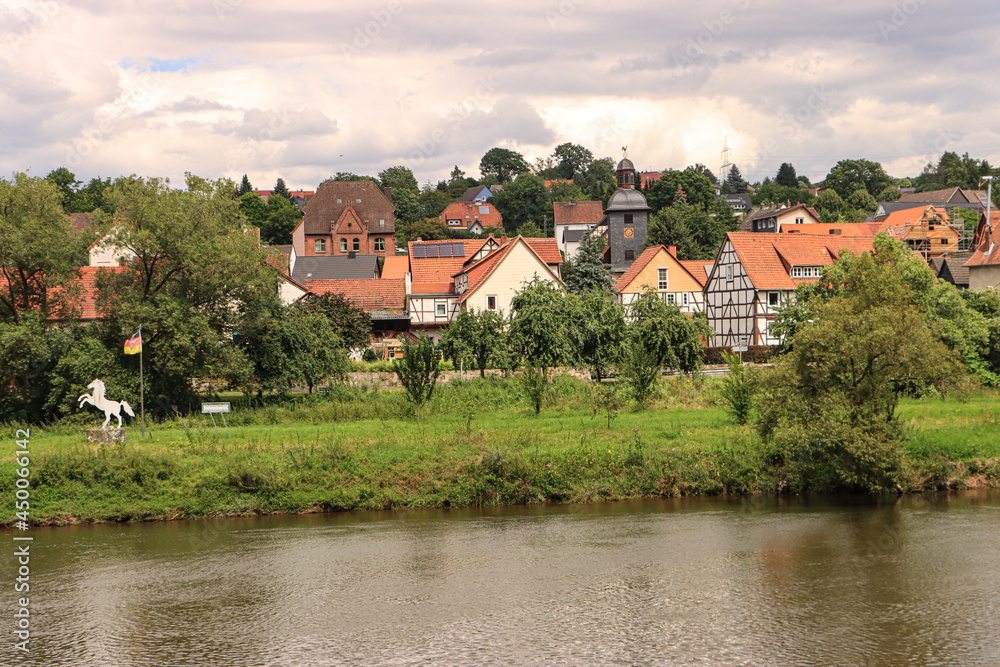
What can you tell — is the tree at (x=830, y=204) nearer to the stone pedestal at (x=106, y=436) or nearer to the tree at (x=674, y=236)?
the tree at (x=674, y=236)

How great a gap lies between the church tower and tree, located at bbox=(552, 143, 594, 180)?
10214 cm

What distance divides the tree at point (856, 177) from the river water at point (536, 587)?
14230cm

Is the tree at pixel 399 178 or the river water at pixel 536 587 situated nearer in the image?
the river water at pixel 536 587

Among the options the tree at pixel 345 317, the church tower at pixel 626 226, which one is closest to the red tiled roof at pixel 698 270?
the church tower at pixel 626 226

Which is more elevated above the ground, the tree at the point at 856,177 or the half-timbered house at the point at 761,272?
the tree at the point at 856,177

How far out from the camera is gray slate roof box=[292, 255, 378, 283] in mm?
79375

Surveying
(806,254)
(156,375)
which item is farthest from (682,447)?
(806,254)

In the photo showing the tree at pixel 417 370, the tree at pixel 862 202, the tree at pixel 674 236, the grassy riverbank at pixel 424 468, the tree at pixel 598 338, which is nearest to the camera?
the grassy riverbank at pixel 424 468

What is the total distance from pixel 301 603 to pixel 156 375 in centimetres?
1971

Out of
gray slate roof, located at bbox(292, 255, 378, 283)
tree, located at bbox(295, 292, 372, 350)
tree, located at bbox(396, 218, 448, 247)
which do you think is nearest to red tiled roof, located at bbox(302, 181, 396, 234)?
tree, located at bbox(396, 218, 448, 247)

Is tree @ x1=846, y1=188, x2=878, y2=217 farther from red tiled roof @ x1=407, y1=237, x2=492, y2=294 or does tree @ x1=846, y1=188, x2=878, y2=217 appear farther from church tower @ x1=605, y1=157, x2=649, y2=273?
red tiled roof @ x1=407, y1=237, x2=492, y2=294

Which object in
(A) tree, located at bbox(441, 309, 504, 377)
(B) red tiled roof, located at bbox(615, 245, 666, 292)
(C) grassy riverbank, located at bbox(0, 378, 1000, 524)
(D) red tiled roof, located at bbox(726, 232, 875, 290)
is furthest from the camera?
(B) red tiled roof, located at bbox(615, 245, 666, 292)

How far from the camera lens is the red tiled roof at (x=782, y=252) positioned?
59.1 metres

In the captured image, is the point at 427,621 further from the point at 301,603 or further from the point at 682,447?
the point at 682,447
